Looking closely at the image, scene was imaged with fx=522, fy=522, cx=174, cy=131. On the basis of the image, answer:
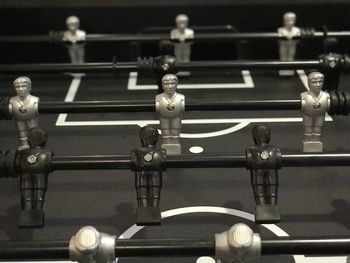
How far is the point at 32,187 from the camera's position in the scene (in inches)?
30.6

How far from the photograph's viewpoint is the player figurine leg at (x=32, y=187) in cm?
77

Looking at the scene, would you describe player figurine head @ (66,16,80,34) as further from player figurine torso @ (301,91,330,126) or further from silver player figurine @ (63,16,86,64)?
player figurine torso @ (301,91,330,126)

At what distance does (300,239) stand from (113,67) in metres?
0.61

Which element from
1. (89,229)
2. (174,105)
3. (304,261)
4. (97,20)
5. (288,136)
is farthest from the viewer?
(97,20)

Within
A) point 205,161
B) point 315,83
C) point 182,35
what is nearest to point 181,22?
point 182,35

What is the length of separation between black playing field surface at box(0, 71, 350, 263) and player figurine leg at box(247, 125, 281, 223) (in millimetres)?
43

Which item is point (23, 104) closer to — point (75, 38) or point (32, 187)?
point (32, 187)

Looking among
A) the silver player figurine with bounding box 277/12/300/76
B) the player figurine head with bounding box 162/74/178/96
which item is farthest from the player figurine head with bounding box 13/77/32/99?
the silver player figurine with bounding box 277/12/300/76

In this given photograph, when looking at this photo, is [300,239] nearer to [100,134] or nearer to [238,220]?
[238,220]

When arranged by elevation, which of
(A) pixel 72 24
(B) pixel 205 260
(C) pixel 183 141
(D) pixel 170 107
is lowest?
(B) pixel 205 260

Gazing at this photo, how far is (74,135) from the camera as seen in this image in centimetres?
110

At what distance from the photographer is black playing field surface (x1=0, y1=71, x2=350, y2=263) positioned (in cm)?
83

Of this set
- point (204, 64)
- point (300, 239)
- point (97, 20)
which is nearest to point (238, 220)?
point (300, 239)

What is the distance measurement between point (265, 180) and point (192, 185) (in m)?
0.19
